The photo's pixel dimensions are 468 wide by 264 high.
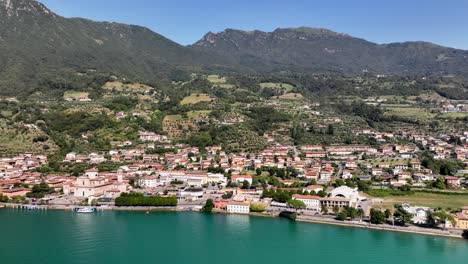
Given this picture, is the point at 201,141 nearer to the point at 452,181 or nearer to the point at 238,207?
the point at 238,207

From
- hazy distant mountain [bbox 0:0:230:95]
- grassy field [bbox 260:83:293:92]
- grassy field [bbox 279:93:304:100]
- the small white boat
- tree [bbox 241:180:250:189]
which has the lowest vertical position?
the small white boat

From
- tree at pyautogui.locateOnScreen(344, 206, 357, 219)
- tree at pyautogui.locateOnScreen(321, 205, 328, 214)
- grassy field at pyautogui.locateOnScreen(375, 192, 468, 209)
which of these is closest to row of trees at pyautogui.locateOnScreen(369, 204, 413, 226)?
tree at pyautogui.locateOnScreen(344, 206, 357, 219)

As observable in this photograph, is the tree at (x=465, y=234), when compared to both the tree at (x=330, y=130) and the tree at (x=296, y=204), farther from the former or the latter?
the tree at (x=330, y=130)

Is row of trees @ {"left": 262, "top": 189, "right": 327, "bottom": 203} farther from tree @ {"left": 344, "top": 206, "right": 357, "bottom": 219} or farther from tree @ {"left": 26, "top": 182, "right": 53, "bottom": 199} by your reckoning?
tree @ {"left": 26, "top": 182, "right": 53, "bottom": 199}

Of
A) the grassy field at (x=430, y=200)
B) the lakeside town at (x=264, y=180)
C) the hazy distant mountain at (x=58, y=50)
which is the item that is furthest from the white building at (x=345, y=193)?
the hazy distant mountain at (x=58, y=50)

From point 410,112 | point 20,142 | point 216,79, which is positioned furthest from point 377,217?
point 216,79

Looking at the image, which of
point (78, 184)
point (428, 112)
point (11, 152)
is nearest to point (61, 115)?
point (11, 152)

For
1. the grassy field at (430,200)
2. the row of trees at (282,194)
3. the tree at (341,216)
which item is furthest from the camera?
the row of trees at (282,194)
